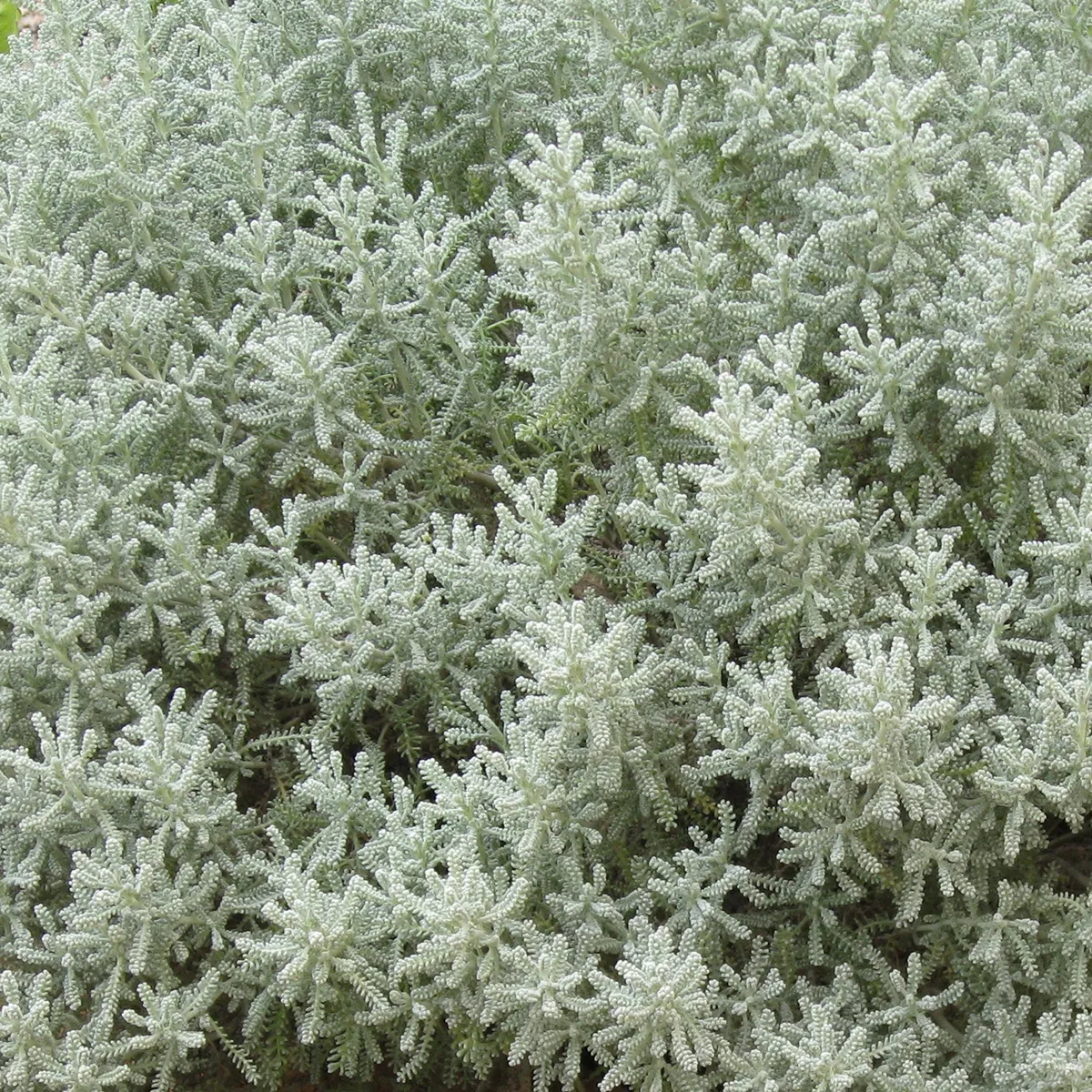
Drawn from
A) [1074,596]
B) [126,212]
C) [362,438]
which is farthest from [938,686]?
[126,212]

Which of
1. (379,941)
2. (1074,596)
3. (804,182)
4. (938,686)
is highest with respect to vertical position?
(804,182)

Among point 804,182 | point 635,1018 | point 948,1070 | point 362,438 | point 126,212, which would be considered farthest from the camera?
point 126,212

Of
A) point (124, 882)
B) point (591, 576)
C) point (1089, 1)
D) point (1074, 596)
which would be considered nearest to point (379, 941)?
point (124, 882)

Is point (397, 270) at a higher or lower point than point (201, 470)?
higher

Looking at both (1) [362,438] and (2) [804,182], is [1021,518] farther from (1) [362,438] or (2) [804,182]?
(1) [362,438]

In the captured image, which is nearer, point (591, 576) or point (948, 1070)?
point (948, 1070)

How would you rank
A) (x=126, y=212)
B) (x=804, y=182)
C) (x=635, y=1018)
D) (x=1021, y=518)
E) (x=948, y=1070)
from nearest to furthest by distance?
(x=635, y=1018) < (x=948, y=1070) < (x=1021, y=518) < (x=804, y=182) < (x=126, y=212)
